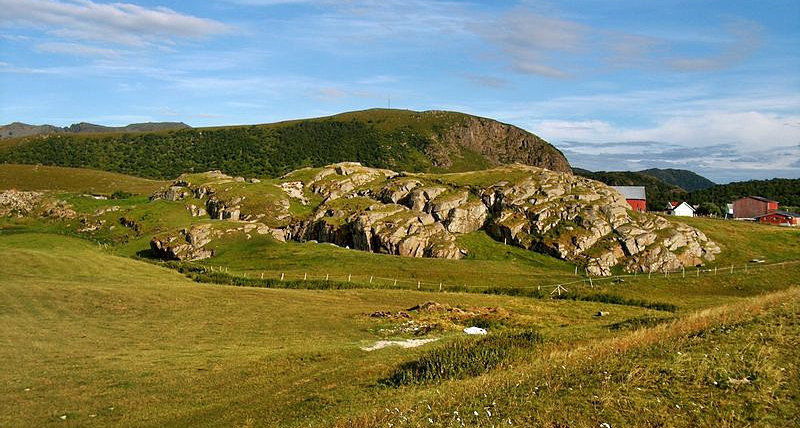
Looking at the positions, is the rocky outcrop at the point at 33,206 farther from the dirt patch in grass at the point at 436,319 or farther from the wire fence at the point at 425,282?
the dirt patch in grass at the point at 436,319

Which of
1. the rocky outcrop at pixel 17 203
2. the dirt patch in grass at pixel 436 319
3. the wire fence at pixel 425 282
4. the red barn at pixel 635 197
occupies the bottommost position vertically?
the wire fence at pixel 425 282

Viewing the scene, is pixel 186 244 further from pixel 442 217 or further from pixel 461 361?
pixel 461 361

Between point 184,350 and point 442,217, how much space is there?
98191 millimetres

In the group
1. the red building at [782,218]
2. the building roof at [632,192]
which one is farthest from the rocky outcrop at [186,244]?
the red building at [782,218]

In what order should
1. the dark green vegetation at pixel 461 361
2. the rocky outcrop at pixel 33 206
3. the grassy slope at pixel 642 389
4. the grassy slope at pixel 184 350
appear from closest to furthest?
the grassy slope at pixel 642 389 → the grassy slope at pixel 184 350 → the dark green vegetation at pixel 461 361 → the rocky outcrop at pixel 33 206

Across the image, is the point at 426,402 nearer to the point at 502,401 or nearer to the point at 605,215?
the point at 502,401

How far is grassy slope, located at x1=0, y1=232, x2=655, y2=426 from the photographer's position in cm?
2306

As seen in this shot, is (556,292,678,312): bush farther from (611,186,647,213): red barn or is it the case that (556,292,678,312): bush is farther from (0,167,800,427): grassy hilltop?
(611,186,647,213): red barn

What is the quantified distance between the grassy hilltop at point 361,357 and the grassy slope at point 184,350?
129 mm

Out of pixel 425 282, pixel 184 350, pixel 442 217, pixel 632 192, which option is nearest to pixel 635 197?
pixel 632 192

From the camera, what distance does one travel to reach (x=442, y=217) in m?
130

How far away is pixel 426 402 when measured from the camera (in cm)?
1845

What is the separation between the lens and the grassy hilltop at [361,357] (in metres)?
16.8

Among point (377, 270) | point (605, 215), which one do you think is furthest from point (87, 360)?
point (605, 215)
